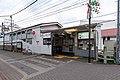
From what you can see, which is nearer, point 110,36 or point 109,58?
point 109,58

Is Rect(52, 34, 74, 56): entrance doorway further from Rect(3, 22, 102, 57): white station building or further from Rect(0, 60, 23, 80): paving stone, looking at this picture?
Rect(0, 60, 23, 80): paving stone

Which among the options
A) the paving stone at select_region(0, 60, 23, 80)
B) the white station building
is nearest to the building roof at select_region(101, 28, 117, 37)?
the white station building

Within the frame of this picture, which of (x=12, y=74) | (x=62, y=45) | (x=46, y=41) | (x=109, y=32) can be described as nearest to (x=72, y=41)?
(x=62, y=45)

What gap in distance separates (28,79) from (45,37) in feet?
43.1

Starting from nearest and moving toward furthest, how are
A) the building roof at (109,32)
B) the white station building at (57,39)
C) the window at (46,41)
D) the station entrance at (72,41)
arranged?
the station entrance at (72,41), the white station building at (57,39), the building roof at (109,32), the window at (46,41)

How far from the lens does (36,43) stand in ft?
79.6

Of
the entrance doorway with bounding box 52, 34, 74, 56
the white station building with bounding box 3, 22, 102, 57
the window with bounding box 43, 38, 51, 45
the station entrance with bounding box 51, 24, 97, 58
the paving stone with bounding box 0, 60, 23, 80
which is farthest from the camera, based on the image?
the window with bounding box 43, 38, 51, 45

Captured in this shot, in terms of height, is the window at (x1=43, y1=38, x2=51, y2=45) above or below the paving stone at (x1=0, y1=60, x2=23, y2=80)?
above

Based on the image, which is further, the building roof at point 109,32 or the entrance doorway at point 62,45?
the entrance doorway at point 62,45

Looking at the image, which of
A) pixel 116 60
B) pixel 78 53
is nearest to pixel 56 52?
pixel 78 53

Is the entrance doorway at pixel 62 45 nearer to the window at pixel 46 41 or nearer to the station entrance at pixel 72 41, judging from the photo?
the station entrance at pixel 72 41

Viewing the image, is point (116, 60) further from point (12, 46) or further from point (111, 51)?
point (12, 46)

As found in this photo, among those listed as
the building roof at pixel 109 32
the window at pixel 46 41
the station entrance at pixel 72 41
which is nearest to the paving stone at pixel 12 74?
the station entrance at pixel 72 41

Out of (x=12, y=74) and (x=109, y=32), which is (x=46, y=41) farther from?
(x=12, y=74)
